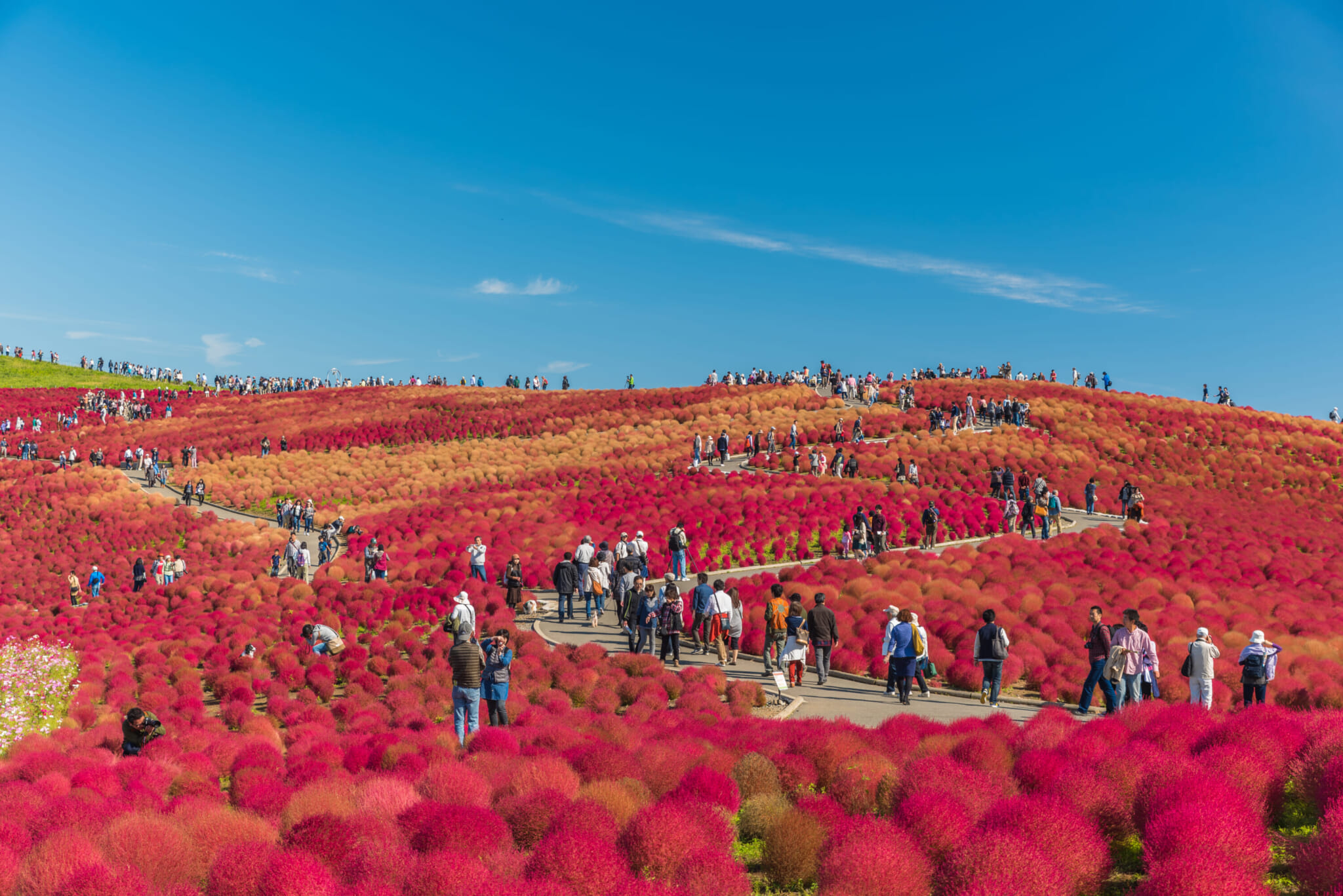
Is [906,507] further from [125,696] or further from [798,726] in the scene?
[125,696]

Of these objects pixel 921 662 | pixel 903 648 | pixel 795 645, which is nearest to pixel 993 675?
pixel 921 662

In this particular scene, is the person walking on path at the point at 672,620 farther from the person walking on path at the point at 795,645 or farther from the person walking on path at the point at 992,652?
the person walking on path at the point at 992,652

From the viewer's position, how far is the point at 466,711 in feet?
42.7

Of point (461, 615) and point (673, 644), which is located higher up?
point (461, 615)

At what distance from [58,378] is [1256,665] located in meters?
116

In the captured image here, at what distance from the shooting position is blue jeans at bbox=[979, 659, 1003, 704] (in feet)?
47.9

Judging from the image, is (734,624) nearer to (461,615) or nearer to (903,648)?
(903,648)

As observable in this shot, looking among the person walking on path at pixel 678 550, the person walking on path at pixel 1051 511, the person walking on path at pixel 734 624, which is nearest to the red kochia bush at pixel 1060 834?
the person walking on path at pixel 734 624

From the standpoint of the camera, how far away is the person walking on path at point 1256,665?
13016 millimetres

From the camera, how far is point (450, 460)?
5209cm

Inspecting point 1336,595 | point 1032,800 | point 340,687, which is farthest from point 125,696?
point 1336,595

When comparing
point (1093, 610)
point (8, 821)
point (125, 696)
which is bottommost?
point (125, 696)

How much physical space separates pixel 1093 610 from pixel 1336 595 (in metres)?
14.2

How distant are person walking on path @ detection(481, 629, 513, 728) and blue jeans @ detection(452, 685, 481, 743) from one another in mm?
316
